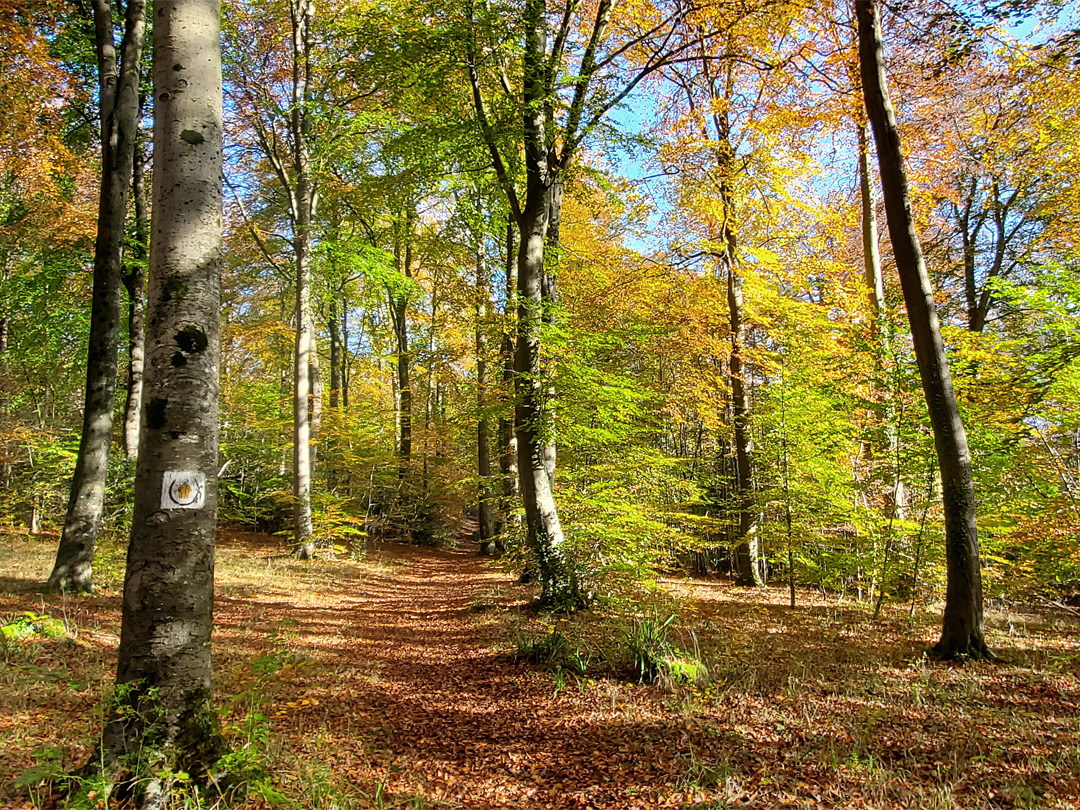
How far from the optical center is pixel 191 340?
2637 mm

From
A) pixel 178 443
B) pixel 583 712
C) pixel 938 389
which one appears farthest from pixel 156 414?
pixel 938 389

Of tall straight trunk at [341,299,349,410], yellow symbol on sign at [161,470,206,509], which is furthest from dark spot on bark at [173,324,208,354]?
tall straight trunk at [341,299,349,410]

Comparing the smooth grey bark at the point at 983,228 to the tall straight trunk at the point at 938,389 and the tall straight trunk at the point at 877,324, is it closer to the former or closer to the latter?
the tall straight trunk at the point at 877,324

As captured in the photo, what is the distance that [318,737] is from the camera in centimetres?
350

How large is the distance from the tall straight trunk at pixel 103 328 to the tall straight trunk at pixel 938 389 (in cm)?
864

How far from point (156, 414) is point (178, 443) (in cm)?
17

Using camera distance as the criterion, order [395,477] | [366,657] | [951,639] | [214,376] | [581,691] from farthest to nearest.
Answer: [395,477] < [366,657] < [951,639] < [581,691] < [214,376]

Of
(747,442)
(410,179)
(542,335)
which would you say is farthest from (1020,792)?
(410,179)

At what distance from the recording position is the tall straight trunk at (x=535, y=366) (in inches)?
277

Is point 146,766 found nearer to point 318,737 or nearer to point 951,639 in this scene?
point 318,737

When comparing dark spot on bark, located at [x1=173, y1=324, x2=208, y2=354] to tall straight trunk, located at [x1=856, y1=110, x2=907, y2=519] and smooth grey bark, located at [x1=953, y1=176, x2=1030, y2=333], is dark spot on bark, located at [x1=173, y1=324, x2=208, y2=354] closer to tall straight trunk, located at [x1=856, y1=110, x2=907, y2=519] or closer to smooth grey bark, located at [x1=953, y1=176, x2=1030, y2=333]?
tall straight trunk, located at [x1=856, y1=110, x2=907, y2=519]

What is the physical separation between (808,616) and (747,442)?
4136 mm

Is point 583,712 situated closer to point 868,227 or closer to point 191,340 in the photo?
point 191,340

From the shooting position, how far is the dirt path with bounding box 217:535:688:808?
305 centimetres
